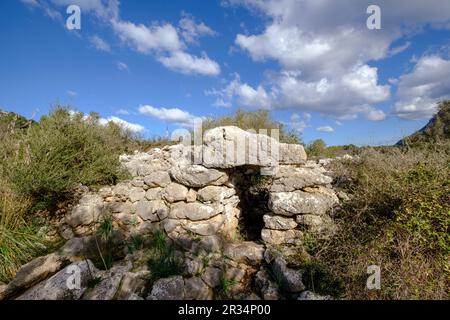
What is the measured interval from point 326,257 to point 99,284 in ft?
10.4

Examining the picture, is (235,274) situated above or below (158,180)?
below

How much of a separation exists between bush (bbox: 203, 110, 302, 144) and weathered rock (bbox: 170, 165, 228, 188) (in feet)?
8.54

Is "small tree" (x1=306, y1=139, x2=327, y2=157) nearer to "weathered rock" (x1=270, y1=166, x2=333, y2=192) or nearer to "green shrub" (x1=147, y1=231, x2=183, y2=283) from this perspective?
"weathered rock" (x1=270, y1=166, x2=333, y2=192)

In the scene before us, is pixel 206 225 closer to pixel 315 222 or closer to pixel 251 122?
pixel 315 222

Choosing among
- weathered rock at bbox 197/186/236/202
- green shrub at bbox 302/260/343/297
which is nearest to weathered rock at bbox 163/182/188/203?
weathered rock at bbox 197/186/236/202

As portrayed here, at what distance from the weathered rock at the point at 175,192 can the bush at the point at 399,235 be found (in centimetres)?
252

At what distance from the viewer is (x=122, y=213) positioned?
4.44 meters

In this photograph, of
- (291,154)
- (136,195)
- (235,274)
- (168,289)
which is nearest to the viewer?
(168,289)

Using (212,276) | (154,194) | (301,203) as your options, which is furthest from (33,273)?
(301,203)

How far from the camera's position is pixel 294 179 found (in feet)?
14.7

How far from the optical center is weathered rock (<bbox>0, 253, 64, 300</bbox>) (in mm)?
2928

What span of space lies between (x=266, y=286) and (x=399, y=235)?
1876 millimetres
